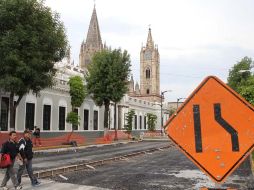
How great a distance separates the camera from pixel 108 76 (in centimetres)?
4269

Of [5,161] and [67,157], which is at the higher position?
[5,161]

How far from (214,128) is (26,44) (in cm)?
2240

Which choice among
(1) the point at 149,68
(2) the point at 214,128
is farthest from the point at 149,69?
(2) the point at 214,128

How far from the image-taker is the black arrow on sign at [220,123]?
4.21 m

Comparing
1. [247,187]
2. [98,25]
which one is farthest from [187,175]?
[98,25]

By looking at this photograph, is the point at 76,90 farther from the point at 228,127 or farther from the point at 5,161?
the point at 228,127

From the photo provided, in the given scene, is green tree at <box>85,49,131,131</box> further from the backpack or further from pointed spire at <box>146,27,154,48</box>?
pointed spire at <box>146,27,154,48</box>

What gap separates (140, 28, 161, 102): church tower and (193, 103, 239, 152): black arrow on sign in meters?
124

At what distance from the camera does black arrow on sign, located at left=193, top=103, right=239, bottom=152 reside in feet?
13.8

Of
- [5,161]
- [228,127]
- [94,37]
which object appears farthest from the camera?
[94,37]

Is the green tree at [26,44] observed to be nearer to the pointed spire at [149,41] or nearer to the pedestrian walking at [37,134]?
the pedestrian walking at [37,134]

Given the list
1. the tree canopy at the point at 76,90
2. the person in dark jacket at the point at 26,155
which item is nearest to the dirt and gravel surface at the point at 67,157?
the person in dark jacket at the point at 26,155

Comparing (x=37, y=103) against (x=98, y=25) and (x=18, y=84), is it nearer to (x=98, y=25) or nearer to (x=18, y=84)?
(x=18, y=84)

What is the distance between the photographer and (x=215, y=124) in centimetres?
437
